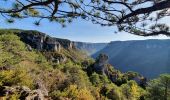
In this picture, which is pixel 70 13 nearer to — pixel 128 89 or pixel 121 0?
pixel 121 0

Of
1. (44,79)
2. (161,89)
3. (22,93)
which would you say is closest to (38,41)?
(161,89)

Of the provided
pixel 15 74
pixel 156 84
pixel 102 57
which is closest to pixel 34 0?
pixel 15 74

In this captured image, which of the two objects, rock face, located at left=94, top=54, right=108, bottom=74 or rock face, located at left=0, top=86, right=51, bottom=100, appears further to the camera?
rock face, located at left=94, top=54, right=108, bottom=74

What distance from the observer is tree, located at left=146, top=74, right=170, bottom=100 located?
44.7 metres

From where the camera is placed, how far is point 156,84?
4641cm

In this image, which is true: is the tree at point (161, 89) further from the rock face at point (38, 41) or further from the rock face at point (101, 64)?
the rock face at point (38, 41)

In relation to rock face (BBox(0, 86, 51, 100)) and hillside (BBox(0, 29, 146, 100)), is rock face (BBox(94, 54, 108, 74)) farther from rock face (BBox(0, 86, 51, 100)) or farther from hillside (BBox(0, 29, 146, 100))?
rock face (BBox(0, 86, 51, 100))

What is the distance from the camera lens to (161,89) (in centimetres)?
4544

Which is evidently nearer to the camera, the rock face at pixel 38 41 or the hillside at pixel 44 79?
the hillside at pixel 44 79

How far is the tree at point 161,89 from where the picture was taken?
44.7 meters

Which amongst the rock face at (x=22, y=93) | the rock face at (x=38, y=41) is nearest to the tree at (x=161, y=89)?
the rock face at (x=22, y=93)

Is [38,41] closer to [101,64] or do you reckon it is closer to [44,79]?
[101,64]

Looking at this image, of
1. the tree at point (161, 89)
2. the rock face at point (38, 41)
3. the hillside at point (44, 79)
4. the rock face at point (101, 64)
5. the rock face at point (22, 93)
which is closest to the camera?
the rock face at point (22, 93)

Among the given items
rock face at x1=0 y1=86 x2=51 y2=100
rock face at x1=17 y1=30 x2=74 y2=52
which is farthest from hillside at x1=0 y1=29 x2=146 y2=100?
rock face at x1=17 y1=30 x2=74 y2=52
